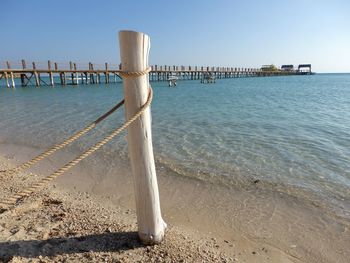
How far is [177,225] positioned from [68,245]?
1.49 m

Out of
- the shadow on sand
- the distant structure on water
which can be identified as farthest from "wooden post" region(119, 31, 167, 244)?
the distant structure on water

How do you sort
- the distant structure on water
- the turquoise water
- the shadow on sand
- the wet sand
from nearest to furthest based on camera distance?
the shadow on sand, the wet sand, the turquoise water, the distant structure on water

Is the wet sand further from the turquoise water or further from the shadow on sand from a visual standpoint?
the turquoise water

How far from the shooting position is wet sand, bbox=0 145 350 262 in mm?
2955

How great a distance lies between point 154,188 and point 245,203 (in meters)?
2.37

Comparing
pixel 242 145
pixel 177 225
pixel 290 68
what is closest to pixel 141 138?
pixel 177 225

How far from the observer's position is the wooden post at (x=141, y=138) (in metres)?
2.47

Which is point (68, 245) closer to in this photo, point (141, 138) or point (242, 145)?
point (141, 138)

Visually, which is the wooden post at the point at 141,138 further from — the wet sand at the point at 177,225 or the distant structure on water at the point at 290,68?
the distant structure on water at the point at 290,68

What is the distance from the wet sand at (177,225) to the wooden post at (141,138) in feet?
0.97

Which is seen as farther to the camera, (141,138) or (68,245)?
(68,245)

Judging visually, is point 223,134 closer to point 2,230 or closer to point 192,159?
point 192,159

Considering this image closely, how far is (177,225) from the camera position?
12.8 ft

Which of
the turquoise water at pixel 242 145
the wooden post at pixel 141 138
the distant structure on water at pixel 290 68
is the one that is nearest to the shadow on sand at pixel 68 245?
the wooden post at pixel 141 138
